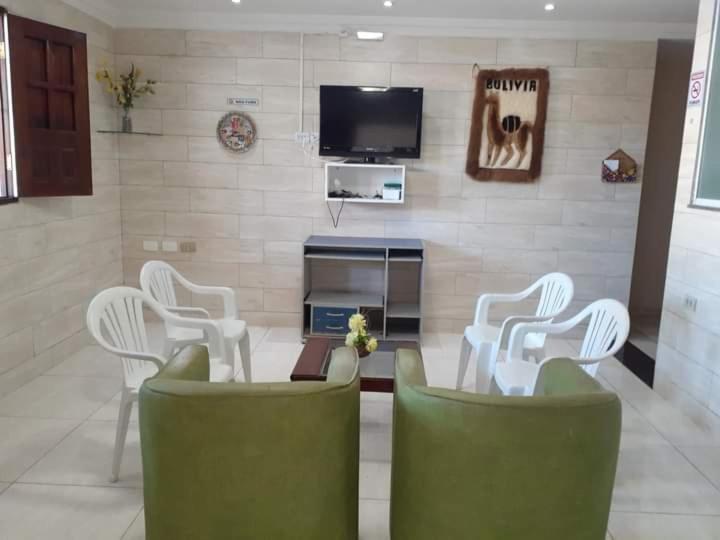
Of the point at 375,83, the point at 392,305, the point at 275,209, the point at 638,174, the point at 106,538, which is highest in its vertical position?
the point at 375,83

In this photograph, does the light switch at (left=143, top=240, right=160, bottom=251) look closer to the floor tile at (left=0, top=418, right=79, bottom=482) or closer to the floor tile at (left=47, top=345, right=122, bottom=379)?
the floor tile at (left=47, top=345, right=122, bottom=379)

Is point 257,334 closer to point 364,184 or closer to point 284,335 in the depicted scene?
point 284,335

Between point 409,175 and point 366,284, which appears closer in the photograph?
point 409,175

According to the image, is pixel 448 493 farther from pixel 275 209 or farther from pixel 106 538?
pixel 275 209

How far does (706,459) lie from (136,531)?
2.88 meters

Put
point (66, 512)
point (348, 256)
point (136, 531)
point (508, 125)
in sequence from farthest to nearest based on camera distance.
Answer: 1. point (508, 125)
2. point (348, 256)
3. point (66, 512)
4. point (136, 531)

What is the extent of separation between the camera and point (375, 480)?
277cm

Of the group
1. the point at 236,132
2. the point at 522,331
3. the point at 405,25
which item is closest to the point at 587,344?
the point at 522,331

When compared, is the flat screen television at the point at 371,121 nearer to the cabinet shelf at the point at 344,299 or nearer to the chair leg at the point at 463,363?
the cabinet shelf at the point at 344,299

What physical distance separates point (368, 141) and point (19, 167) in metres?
2.57

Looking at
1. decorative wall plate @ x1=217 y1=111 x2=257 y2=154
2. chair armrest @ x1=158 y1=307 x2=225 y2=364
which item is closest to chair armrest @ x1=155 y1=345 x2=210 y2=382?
chair armrest @ x1=158 y1=307 x2=225 y2=364

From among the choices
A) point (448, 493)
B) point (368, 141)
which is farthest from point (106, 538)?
point (368, 141)

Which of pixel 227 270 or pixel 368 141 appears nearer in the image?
pixel 368 141

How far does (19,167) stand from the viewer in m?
3.48
